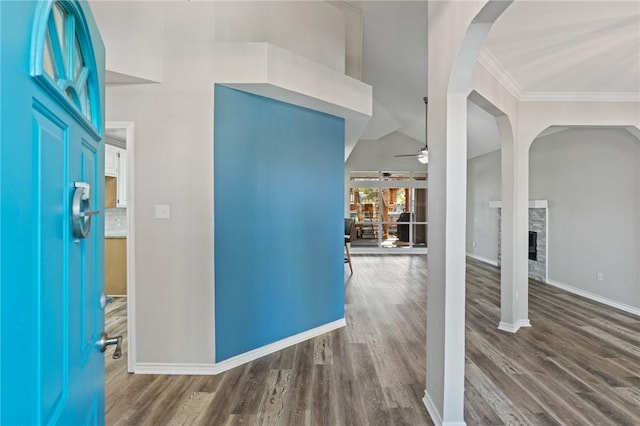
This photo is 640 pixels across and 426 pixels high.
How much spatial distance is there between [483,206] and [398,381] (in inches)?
263

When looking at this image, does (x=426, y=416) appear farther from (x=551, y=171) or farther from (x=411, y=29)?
(x=551, y=171)

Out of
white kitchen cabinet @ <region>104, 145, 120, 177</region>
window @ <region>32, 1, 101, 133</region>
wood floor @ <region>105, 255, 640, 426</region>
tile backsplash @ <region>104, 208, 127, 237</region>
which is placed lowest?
wood floor @ <region>105, 255, 640, 426</region>

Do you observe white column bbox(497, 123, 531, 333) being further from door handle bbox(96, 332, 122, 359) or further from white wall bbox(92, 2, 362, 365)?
door handle bbox(96, 332, 122, 359)

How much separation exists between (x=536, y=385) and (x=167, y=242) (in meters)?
3.07

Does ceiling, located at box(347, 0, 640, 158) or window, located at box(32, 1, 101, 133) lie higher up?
ceiling, located at box(347, 0, 640, 158)

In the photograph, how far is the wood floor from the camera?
228 cm

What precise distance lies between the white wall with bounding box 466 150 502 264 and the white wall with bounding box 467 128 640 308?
1530 millimetres

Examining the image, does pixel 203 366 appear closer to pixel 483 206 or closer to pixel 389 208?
pixel 483 206

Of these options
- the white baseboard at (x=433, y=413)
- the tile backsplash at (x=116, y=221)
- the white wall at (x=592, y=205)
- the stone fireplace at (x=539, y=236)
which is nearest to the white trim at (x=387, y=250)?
the stone fireplace at (x=539, y=236)

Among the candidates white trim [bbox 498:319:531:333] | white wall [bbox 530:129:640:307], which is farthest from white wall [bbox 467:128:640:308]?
white trim [bbox 498:319:531:333]

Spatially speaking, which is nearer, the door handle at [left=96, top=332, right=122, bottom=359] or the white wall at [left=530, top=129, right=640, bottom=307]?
the door handle at [left=96, top=332, right=122, bottom=359]

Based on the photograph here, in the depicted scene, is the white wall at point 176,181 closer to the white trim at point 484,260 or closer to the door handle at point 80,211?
the door handle at point 80,211

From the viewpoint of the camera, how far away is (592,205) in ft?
16.7

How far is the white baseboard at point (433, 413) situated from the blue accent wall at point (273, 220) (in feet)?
4.76
